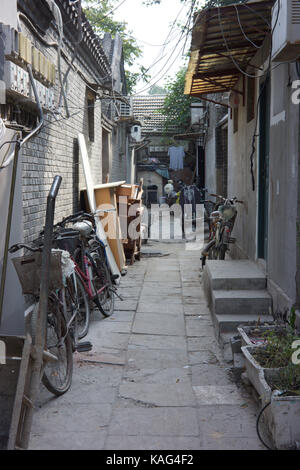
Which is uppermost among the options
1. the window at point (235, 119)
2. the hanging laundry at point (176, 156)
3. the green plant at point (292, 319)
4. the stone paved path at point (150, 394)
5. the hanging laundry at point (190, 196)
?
the hanging laundry at point (176, 156)

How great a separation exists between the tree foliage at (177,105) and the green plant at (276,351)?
22648mm

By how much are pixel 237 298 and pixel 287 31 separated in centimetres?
302

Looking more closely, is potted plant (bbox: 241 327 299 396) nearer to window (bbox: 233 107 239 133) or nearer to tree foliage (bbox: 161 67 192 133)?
window (bbox: 233 107 239 133)

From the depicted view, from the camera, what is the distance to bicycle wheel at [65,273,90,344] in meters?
5.25

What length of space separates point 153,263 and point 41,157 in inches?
183

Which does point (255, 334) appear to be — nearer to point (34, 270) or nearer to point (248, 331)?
point (248, 331)

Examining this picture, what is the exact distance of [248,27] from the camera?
629 cm

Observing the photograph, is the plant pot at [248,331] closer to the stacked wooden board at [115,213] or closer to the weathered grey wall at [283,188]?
the weathered grey wall at [283,188]

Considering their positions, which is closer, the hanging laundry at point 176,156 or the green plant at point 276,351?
the green plant at point 276,351

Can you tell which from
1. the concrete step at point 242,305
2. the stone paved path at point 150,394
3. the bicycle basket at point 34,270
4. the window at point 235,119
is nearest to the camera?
the stone paved path at point 150,394

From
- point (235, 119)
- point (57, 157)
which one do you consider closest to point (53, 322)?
point (57, 157)

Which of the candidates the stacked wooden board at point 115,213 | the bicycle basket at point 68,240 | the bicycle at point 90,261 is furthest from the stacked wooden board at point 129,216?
the bicycle basket at point 68,240

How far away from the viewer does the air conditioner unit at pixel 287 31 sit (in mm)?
3943

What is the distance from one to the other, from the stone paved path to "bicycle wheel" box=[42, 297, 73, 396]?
0.38 ft
